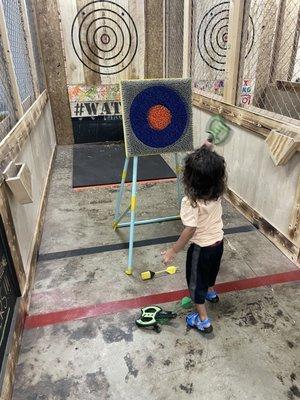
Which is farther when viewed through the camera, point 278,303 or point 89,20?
point 89,20

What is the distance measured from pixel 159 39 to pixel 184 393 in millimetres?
4471

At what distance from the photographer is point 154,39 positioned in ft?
14.5

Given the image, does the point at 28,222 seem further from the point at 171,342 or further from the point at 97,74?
the point at 97,74

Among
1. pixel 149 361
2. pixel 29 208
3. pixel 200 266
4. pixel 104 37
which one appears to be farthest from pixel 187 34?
pixel 149 361

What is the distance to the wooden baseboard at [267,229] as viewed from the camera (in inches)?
80.5

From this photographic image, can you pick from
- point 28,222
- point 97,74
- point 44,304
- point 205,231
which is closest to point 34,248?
point 28,222

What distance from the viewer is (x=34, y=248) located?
82.2 inches

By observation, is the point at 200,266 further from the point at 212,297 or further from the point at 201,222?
the point at 212,297

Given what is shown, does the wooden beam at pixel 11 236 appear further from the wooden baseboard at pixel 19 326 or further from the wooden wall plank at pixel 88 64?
the wooden wall plank at pixel 88 64

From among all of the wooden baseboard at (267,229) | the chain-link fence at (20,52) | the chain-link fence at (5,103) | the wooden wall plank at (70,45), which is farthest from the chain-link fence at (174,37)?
the chain-link fence at (5,103)

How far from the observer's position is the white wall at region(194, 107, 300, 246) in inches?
80.3

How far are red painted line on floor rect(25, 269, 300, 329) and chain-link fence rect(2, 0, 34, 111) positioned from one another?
1.75 m

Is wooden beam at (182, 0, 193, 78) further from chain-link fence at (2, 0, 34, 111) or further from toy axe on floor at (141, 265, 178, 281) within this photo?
toy axe on floor at (141, 265, 178, 281)

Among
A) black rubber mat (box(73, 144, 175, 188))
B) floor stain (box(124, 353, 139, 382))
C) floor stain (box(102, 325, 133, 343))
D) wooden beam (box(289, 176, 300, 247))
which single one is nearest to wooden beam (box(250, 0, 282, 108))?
black rubber mat (box(73, 144, 175, 188))
